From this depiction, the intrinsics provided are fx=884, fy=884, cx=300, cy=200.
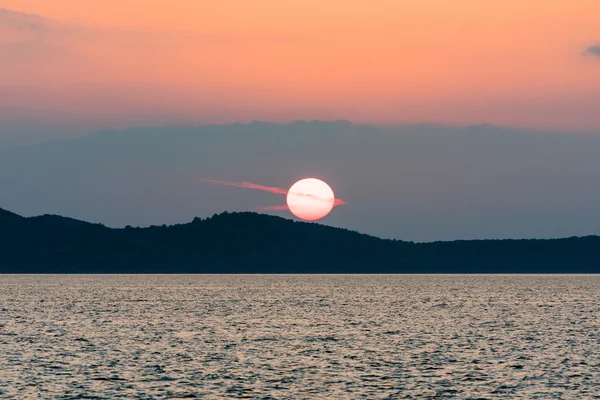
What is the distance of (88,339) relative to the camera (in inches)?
3871

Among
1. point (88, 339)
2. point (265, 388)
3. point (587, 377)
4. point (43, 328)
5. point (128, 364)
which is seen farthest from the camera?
point (43, 328)

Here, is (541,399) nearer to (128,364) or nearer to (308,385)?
(308,385)

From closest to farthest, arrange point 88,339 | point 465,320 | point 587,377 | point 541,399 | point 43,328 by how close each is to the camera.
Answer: point 541,399 < point 587,377 < point 88,339 < point 43,328 < point 465,320

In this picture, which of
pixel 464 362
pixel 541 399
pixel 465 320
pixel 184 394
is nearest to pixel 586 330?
pixel 465 320

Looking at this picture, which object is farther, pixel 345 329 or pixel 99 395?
pixel 345 329

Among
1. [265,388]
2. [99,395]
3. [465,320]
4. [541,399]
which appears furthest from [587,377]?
[465,320]

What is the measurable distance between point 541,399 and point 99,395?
97.3 feet

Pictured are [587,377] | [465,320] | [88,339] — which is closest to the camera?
[587,377]

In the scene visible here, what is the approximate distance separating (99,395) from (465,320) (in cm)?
8385

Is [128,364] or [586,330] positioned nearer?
[128,364]

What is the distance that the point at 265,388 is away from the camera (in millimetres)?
63062

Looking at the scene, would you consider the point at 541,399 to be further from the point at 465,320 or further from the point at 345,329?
the point at 465,320

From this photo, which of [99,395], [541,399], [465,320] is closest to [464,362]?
[541,399]

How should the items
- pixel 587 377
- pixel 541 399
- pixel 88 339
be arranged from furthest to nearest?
pixel 88 339, pixel 587 377, pixel 541 399
